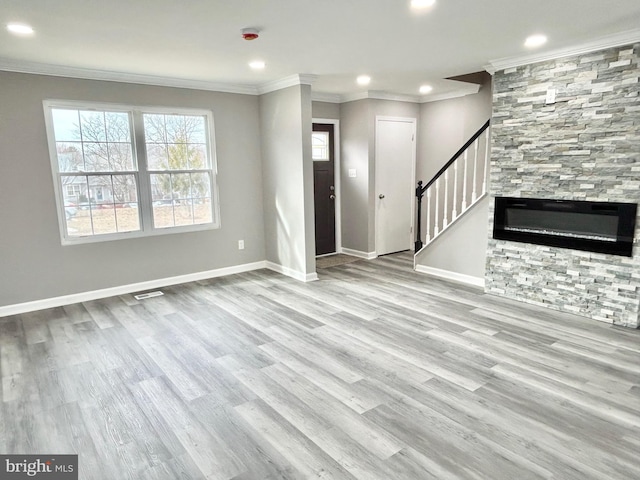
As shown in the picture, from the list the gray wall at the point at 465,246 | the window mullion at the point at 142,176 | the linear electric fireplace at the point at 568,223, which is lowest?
the gray wall at the point at 465,246

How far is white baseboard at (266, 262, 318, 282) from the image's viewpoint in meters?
5.21

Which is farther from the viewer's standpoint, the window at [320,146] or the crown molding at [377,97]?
the window at [320,146]

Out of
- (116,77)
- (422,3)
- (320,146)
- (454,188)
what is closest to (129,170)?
(116,77)

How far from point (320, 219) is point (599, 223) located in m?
3.77

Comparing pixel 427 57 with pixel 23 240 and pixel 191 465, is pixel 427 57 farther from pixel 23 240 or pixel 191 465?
pixel 23 240

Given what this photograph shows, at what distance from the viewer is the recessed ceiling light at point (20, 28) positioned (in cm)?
287

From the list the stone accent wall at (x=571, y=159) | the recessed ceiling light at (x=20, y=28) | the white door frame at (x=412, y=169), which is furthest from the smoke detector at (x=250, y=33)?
the white door frame at (x=412, y=169)

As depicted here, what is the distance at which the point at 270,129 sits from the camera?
5.39 meters

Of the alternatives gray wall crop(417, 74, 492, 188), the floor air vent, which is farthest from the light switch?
the floor air vent

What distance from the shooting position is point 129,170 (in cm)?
471

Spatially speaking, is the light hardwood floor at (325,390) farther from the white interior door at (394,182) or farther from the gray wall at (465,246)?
the white interior door at (394,182)

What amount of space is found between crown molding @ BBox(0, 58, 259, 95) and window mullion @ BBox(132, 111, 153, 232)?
0.38 metres

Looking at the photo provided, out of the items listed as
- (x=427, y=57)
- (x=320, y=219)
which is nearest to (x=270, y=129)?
(x=320, y=219)

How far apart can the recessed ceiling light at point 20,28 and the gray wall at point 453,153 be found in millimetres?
4383
